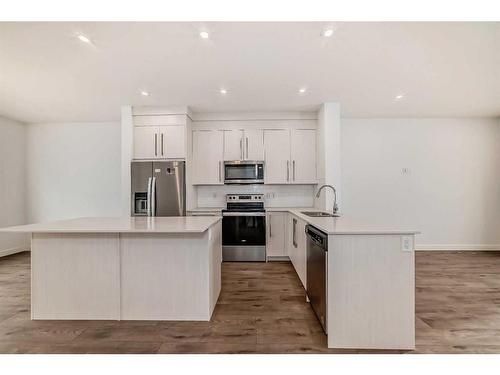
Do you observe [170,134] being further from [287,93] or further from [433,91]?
[433,91]

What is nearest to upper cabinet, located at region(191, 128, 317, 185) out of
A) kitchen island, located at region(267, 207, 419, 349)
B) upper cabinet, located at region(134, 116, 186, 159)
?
upper cabinet, located at region(134, 116, 186, 159)

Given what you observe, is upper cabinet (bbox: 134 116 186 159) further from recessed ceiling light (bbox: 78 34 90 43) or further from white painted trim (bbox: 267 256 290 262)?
white painted trim (bbox: 267 256 290 262)

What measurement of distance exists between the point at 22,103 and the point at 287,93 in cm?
419

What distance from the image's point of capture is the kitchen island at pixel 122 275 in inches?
96.0

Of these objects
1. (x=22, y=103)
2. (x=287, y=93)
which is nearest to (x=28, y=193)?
(x=22, y=103)

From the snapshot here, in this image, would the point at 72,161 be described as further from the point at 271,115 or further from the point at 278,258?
the point at 278,258

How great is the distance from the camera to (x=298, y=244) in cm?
352

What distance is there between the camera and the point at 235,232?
4512 mm

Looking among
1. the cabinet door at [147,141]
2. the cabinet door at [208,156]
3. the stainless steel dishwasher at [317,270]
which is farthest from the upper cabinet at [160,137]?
the stainless steel dishwasher at [317,270]

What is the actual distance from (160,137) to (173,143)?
9.7 inches

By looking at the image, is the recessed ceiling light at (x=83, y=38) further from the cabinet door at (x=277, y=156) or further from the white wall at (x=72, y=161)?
the white wall at (x=72, y=161)

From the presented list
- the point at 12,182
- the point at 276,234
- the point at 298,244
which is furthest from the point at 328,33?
the point at 12,182

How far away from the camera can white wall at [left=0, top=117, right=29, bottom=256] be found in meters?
4.91

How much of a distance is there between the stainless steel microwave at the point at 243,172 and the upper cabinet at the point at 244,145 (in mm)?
126
